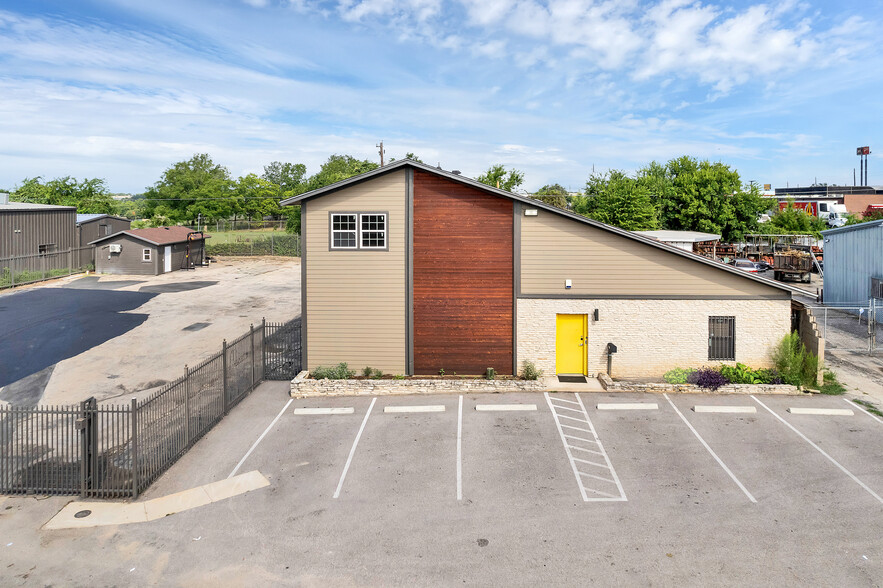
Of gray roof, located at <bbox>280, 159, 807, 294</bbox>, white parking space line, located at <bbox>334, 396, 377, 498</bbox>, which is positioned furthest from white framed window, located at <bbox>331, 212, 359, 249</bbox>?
white parking space line, located at <bbox>334, 396, 377, 498</bbox>

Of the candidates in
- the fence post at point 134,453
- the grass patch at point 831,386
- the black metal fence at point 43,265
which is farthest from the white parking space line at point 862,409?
the black metal fence at point 43,265

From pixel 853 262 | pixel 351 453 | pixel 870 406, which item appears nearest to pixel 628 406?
pixel 870 406

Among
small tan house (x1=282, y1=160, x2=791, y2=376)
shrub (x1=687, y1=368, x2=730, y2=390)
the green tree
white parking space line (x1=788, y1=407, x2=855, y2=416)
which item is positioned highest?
the green tree

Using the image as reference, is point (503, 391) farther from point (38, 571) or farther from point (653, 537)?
point (38, 571)

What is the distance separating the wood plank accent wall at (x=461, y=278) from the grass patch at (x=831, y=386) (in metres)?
10.0

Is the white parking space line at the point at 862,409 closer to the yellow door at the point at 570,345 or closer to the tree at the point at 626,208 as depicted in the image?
the yellow door at the point at 570,345

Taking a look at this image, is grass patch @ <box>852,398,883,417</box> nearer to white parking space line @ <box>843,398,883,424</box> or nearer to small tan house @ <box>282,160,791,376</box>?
white parking space line @ <box>843,398,883,424</box>

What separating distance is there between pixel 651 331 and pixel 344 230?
436 inches

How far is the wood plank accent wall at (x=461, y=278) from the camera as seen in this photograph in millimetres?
19516

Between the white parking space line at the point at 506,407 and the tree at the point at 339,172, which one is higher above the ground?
the tree at the point at 339,172

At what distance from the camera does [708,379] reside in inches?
720

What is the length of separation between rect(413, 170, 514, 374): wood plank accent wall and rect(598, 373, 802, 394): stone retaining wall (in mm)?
3690

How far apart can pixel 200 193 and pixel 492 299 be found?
84262mm

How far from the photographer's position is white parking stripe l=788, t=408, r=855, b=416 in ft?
53.0
